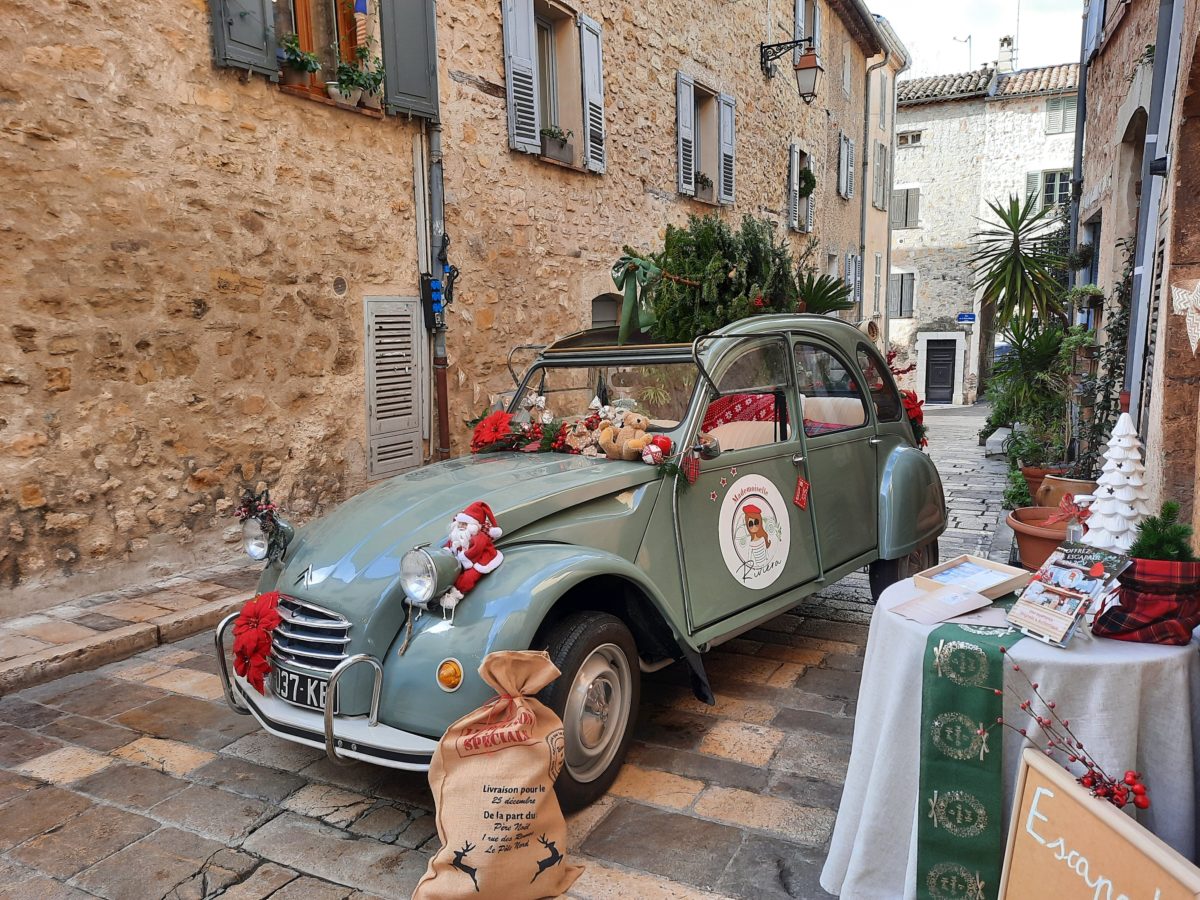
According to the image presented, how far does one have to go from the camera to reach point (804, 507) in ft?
13.4

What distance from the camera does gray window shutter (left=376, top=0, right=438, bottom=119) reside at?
6.90 metres

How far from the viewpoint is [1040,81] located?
24.9 metres

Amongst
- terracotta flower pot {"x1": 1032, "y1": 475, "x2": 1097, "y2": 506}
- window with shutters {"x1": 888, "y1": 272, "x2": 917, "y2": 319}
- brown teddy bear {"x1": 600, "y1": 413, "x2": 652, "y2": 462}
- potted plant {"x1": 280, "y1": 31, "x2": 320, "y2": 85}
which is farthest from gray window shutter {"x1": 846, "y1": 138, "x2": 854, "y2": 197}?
brown teddy bear {"x1": 600, "y1": 413, "x2": 652, "y2": 462}

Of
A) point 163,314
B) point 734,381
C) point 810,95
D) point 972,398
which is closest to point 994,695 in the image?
point 734,381

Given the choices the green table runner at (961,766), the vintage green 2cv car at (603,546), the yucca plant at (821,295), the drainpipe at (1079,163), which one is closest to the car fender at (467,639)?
the vintage green 2cv car at (603,546)

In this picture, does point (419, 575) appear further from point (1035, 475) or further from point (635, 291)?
point (1035, 475)

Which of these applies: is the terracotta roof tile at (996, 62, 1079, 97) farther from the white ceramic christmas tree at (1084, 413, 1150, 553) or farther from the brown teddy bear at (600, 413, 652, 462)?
the white ceramic christmas tree at (1084, 413, 1150, 553)

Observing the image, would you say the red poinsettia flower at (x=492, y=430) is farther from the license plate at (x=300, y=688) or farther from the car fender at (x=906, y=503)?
the car fender at (x=906, y=503)

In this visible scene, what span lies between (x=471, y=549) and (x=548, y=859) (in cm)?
94

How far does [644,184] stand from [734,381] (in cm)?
751

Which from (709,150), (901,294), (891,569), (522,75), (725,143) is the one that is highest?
(725,143)

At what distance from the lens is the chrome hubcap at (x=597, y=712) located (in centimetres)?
284

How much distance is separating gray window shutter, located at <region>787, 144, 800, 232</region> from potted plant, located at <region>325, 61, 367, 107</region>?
1031cm

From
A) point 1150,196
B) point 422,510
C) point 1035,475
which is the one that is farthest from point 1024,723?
point 1035,475
